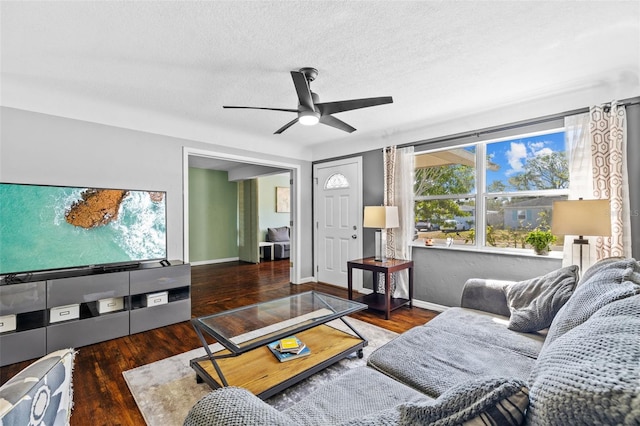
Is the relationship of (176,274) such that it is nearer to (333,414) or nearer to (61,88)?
(61,88)

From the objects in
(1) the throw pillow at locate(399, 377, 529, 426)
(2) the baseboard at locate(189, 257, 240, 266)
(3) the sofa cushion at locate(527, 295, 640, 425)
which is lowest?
(2) the baseboard at locate(189, 257, 240, 266)

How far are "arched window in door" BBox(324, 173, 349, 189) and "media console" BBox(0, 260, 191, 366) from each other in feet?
8.67

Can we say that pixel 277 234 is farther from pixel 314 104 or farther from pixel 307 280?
pixel 314 104

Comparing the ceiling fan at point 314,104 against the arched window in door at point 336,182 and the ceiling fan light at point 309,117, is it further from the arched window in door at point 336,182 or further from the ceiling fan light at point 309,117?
the arched window in door at point 336,182

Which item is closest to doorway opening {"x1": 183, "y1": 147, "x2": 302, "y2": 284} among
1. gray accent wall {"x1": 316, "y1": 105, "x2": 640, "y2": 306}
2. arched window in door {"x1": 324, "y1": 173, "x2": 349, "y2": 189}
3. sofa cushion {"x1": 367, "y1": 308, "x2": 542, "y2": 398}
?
arched window in door {"x1": 324, "y1": 173, "x2": 349, "y2": 189}

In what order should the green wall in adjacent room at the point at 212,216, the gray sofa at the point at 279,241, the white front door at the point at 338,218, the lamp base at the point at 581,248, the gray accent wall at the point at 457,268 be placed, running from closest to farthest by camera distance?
the lamp base at the point at 581,248 → the gray accent wall at the point at 457,268 → the white front door at the point at 338,218 → the green wall in adjacent room at the point at 212,216 → the gray sofa at the point at 279,241

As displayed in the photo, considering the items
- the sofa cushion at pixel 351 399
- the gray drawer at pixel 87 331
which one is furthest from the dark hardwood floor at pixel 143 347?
the sofa cushion at pixel 351 399

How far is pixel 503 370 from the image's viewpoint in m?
1.53

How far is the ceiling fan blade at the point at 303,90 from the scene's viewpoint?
2.09m

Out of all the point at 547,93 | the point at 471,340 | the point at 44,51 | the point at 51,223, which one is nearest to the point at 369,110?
the point at 547,93

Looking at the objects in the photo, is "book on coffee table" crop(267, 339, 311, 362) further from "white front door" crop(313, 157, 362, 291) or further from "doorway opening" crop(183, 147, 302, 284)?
"white front door" crop(313, 157, 362, 291)

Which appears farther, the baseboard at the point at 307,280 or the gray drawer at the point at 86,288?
the baseboard at the point at 307,280

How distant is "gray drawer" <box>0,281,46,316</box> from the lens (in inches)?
95.3

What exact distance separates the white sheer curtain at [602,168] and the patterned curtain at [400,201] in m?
1.65
